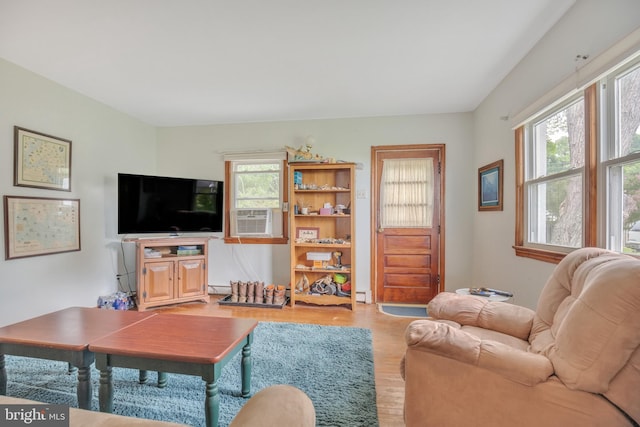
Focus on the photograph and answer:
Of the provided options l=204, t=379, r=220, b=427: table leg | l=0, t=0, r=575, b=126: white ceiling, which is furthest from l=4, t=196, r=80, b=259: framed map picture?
l=204, t=379, r=220, b=427: table leg

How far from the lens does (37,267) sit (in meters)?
2.57

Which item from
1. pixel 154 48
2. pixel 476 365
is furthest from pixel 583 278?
pixel 154 48

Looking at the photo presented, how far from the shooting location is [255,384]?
5.98ft

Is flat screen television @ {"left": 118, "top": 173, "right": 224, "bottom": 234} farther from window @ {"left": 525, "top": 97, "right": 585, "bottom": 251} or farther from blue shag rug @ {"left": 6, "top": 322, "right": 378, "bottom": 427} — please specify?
window @ {"left": 525, "top": 97, "right": 585, "bottom": 251}

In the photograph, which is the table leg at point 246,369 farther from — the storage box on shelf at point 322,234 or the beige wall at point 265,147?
the beige wall at point 265,147

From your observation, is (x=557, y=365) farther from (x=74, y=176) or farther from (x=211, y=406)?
(x=74, y=176)

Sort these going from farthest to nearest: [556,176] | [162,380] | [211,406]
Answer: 1. [556,176]
2. [162,380]
3. [211,406]

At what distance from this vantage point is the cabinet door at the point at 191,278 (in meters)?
3.42

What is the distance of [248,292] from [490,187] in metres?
3.01

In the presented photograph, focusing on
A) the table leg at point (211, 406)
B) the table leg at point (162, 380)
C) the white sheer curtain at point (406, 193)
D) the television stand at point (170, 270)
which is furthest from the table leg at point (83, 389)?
the white sheer curtain at point (406, 193)

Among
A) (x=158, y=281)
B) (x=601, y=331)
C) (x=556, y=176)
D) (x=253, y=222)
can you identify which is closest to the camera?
(x=601, y=331)

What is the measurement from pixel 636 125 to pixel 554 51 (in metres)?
0.84

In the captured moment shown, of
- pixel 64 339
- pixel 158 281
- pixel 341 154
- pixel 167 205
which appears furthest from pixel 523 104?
A: pixel 158 281

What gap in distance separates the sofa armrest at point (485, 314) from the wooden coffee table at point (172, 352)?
122 cm
